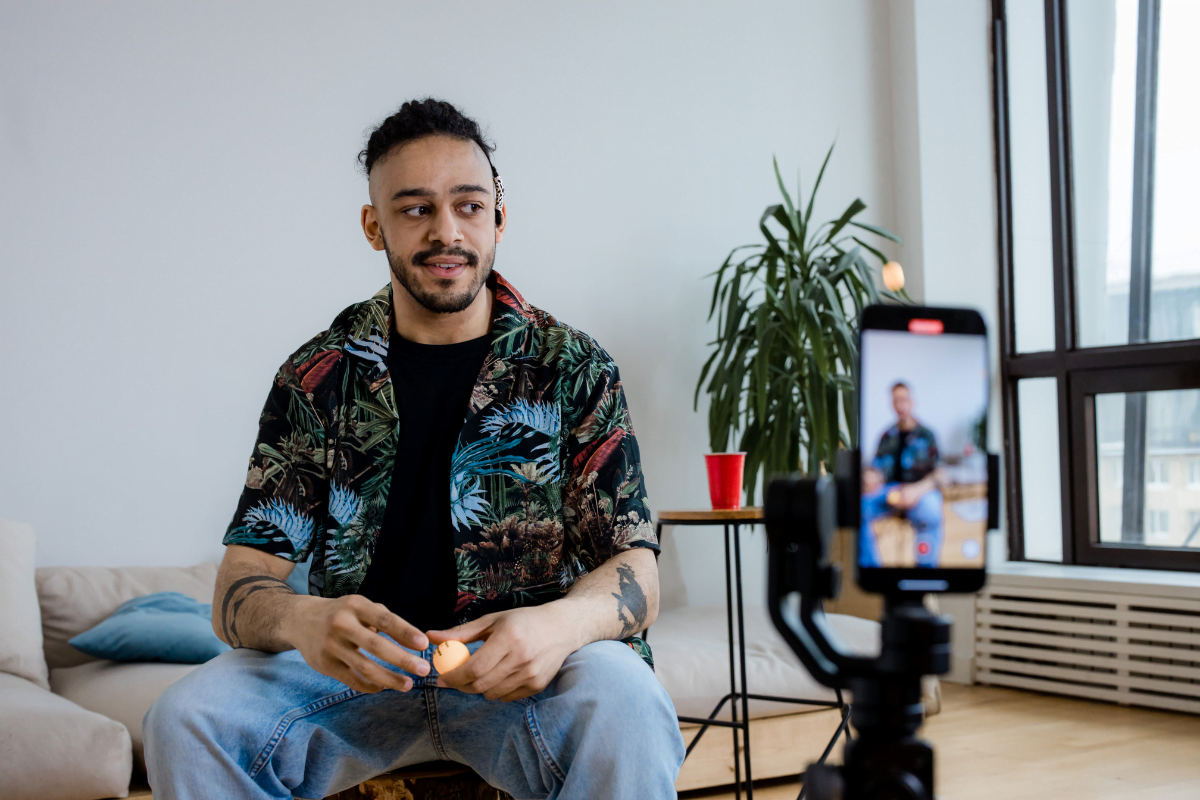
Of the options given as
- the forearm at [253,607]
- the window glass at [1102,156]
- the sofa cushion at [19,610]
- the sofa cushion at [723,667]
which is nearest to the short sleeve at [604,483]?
the forearm at [253,607]

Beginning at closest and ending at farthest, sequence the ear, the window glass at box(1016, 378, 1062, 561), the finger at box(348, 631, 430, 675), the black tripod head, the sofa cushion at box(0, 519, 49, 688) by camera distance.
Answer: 1. the black tripod head
2. the finger at box(348, 631, 430, 675)
3. the ear
4. the sofa cushion at box(0, 519, 49, 688)
5. the window glass at box(1016, 378, 1062, 561)

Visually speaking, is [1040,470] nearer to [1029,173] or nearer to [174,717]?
[1029,173]

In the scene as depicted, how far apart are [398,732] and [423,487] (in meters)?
0.34

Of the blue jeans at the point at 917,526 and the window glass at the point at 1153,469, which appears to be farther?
the window glass at the point at 1153,469

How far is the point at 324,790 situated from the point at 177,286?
1.90 meters

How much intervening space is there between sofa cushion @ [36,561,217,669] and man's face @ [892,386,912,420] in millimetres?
2120

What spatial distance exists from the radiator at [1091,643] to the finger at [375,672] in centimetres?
271

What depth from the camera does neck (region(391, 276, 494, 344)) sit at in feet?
4.79

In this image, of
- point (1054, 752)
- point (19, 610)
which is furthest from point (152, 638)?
point (1054, 752)

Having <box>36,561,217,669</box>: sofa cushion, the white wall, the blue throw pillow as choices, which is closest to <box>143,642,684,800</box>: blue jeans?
the blue throw pillow

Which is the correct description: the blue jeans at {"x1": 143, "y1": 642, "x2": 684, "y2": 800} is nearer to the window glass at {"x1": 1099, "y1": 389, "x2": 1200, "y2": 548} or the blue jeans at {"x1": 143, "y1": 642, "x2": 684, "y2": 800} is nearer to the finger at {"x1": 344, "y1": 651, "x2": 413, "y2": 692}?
the finger at {"x1": 344, "y1": 651, "x2": 413, "y2": 692}

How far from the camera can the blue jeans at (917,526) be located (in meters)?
0.46

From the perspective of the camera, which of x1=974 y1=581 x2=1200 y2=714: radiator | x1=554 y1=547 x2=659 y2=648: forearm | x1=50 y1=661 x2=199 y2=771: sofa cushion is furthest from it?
x1=974 y1=581 x2=1200 y2=714: radiator

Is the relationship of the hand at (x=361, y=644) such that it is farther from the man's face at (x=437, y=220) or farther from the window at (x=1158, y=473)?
the window at (x=1158, y=473)
